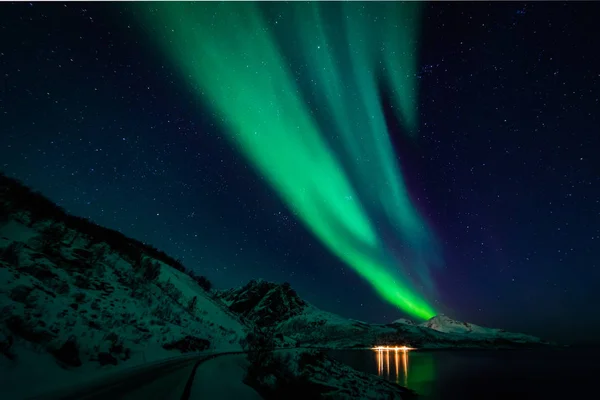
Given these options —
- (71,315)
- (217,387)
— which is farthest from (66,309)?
(217,387)

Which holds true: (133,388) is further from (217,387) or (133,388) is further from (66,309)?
(66,309)

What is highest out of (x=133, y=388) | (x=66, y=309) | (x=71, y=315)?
(x=66, y=309)

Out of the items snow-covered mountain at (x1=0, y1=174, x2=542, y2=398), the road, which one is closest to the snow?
the road

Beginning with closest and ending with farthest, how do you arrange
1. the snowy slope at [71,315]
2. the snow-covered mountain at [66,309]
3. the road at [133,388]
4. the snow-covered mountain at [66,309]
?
the road at [133,388], the snowy slope at [71,315], the snow-covered mountain at [66,309], the snow-covered mountain at [66,309]

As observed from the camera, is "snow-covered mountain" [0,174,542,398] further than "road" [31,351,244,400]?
Yes

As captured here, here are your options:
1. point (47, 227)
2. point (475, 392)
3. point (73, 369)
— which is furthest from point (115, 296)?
point (475, 392)

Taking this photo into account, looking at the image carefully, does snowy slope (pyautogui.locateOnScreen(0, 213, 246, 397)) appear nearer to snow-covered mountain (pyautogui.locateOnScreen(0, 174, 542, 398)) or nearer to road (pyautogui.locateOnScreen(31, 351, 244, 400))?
snow-covered mountain (pyautogui.locateOnScreen(0, 174, 542, 398))

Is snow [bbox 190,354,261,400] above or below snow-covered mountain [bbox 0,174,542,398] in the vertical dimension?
below

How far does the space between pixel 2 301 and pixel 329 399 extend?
18.2m

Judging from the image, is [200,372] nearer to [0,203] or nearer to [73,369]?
[73,369]

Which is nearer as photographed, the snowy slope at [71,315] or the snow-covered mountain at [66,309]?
the snowy slope at [71,315]

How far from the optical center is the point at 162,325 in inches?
1080

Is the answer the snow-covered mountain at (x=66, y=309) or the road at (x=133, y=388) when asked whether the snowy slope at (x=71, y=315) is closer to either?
the snow-covered mountain at (x=66, y=309)

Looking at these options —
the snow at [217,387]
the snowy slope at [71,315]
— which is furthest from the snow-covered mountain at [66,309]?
the snow at [217,387]
